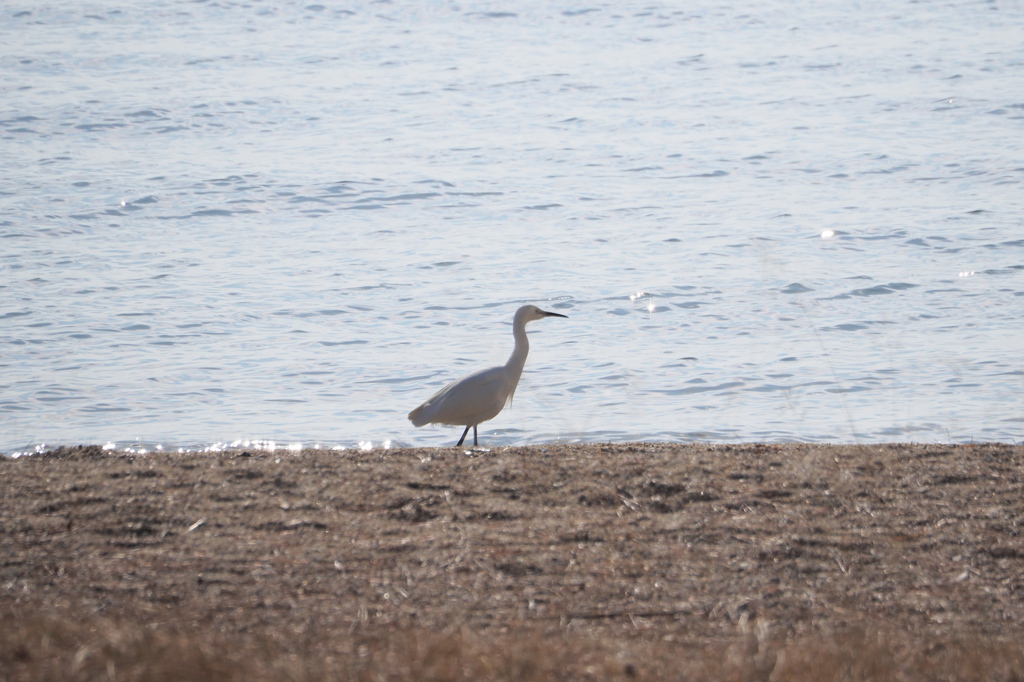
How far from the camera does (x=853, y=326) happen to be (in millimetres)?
10828

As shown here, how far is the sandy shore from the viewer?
3982 mm

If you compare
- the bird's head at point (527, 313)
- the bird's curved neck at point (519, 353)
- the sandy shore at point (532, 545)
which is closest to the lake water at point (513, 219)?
the bird's curved neck at point (519, 353)

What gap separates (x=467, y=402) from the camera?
7371 millimetres

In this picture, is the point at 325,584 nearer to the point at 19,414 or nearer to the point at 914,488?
the point at 914,488

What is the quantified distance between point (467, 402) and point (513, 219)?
8392 mm

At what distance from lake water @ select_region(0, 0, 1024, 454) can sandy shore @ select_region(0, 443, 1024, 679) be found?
2137mm

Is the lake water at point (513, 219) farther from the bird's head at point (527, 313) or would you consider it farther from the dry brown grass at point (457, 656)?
the dry brown grass at point (457, 656)

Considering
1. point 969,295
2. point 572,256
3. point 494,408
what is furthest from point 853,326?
point 494,408

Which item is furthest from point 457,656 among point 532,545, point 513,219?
point 513,219

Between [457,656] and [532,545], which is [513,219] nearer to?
[532,545]

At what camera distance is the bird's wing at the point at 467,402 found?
24.1 ft

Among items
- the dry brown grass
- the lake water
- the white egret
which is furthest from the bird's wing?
the dry brown grass

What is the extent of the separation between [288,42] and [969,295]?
18851 mm

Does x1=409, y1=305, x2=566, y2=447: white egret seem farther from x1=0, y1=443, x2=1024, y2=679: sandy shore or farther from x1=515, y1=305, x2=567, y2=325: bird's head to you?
x1=0, y1=443, x2=1024, y2=679: sandy shore
